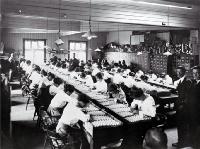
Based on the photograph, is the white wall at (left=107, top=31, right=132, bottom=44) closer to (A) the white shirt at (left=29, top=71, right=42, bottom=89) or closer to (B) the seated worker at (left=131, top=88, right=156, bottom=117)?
(A) the white shirt at (left=29, top=71, right=42, bottom=89)

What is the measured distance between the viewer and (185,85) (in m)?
5.20

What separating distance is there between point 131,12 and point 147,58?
588cm

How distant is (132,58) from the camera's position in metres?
14.4

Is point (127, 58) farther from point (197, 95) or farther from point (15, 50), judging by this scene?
point (197, 95)

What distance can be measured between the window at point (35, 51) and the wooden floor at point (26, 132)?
29.7 feet

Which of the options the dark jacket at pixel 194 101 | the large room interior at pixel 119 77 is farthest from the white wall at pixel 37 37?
the dark jacket at pixel 194 101

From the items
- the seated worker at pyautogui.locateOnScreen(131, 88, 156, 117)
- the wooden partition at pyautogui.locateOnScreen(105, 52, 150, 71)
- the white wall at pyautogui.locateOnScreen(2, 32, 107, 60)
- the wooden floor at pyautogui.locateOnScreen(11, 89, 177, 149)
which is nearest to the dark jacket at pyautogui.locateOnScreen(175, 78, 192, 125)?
the wooden floor at pyautogui.locateOnScreen(11, 89, 177, 149)

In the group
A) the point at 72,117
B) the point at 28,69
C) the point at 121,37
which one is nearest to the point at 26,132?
the point at 72,117

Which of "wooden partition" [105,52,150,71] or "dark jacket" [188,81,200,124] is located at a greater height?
"wooden partition" [105,52,150,71]

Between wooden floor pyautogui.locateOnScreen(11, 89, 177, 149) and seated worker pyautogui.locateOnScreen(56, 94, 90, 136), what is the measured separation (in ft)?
3.20

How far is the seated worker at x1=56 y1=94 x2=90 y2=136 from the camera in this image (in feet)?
12.7

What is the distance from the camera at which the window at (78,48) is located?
17.5 meters

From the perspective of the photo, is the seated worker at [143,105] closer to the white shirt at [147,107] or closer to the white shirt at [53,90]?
the white shirt at [147,107]

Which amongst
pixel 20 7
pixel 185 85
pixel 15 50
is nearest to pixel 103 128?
pixel 185 85
